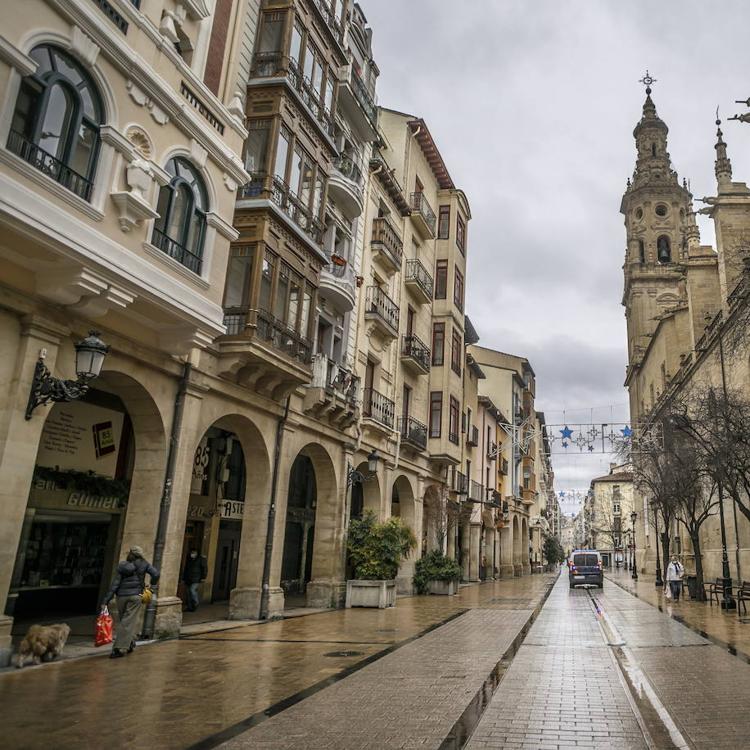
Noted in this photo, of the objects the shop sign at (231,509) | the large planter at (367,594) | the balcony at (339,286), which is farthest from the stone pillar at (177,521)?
the large planter at (367,594)

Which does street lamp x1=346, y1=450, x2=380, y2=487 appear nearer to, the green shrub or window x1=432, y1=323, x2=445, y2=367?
the green shrub

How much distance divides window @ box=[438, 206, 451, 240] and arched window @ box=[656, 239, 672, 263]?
169 ft

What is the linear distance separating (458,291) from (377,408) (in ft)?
37.2

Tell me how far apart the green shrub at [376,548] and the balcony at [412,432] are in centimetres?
542

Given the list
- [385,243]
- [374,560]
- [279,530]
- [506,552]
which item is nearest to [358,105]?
[385,243]

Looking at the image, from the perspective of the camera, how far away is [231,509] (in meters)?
20.1

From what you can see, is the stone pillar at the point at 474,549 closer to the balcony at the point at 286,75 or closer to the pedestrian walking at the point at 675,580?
the pedestrian walking at the point at 675,580

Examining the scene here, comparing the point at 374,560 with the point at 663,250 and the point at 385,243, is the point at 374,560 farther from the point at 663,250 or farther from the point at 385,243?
the point at 663,250

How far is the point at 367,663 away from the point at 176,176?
9.41 m

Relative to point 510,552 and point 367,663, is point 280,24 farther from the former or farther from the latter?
point 510,552

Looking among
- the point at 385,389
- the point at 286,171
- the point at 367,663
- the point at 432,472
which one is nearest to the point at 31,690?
the point at 367,663

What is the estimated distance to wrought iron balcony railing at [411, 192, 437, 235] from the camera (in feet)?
96.2

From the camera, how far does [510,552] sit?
52.7m

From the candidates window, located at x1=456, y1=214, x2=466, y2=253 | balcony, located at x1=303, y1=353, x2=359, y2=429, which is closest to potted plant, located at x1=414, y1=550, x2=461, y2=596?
balcony, located at x1=303, y1=353, x2=359, y2=429
